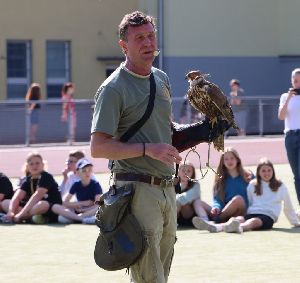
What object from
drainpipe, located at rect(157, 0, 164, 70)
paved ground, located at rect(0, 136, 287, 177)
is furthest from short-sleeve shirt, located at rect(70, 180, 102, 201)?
drainpipe, located at rect(157, 0, 164, 70)

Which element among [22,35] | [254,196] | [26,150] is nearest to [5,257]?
[254,196]

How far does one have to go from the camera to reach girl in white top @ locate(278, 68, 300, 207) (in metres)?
13.8

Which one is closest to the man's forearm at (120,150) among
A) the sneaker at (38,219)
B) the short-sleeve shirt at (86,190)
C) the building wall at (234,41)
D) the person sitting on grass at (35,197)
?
the person sitting on grass at (35,197)

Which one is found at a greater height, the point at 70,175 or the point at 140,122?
the point at 140,122

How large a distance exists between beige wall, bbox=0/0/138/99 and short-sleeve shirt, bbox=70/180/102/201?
18398 mm

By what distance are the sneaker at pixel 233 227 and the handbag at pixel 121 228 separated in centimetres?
582

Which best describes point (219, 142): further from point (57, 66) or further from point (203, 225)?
point (57, 66)

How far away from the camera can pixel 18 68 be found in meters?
32.2

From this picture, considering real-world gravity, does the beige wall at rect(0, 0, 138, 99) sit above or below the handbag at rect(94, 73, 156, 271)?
above

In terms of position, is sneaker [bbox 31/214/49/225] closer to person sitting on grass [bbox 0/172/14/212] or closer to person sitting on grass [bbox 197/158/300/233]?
person sitting on grass [bbox 0/172/14/212]

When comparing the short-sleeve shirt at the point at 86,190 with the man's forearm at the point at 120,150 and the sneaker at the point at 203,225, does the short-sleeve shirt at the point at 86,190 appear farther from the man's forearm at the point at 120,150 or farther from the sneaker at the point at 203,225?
the man's forearm at the point at 120,150

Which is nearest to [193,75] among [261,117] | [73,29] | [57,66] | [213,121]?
[213,121]

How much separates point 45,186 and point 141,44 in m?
7.11

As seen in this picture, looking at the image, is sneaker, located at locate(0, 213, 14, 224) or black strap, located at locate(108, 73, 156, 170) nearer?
black strap, located at locate(108, 73, 156, 170)
